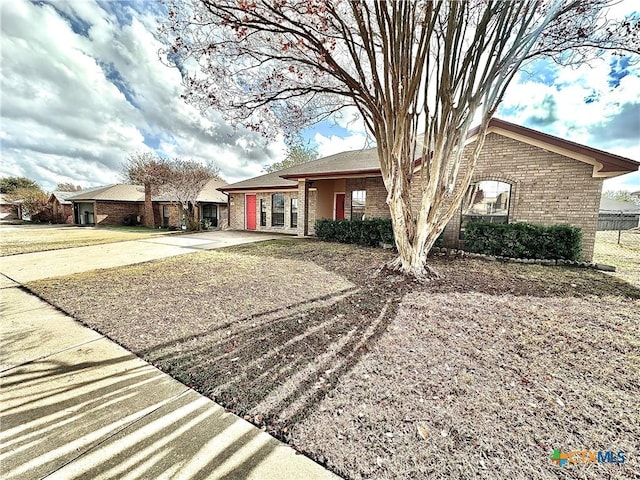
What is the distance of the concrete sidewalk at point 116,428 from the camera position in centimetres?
168

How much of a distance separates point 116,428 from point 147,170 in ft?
71.5

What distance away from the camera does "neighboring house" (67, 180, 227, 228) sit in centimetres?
2203

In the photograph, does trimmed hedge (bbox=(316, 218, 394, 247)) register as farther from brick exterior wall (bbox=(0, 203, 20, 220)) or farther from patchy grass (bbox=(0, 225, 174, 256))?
brick exterior wall (bbox=(0, 203, 20, 220))

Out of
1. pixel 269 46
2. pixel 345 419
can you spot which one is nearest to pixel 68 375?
pixel 345 419

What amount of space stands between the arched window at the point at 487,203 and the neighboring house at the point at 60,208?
35.8m

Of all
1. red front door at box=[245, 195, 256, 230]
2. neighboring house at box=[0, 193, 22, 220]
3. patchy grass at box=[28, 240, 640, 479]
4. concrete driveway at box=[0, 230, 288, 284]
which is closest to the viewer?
patchy grass at box=[28, 240, 640, 479]

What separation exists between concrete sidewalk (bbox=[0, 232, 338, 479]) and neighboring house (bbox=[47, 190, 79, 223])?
1354 inches

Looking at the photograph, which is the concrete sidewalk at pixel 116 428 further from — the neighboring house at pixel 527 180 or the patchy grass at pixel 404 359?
the neighboring house at pixel 527 180

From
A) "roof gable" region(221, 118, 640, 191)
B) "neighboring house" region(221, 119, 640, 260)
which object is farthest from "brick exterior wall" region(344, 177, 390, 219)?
"roof gable" region(221, 118, 640, 191)

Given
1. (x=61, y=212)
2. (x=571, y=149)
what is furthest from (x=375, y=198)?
(x=61, y=212)

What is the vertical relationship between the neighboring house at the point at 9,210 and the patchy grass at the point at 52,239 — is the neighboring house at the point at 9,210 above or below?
above

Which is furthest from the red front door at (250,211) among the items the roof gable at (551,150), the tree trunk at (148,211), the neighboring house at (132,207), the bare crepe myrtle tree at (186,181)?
the tree trunk at (148,211)

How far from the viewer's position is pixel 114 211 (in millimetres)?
24562

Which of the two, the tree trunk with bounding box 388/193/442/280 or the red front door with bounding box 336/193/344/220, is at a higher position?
the red front door with bounding box 336/193/344/220
